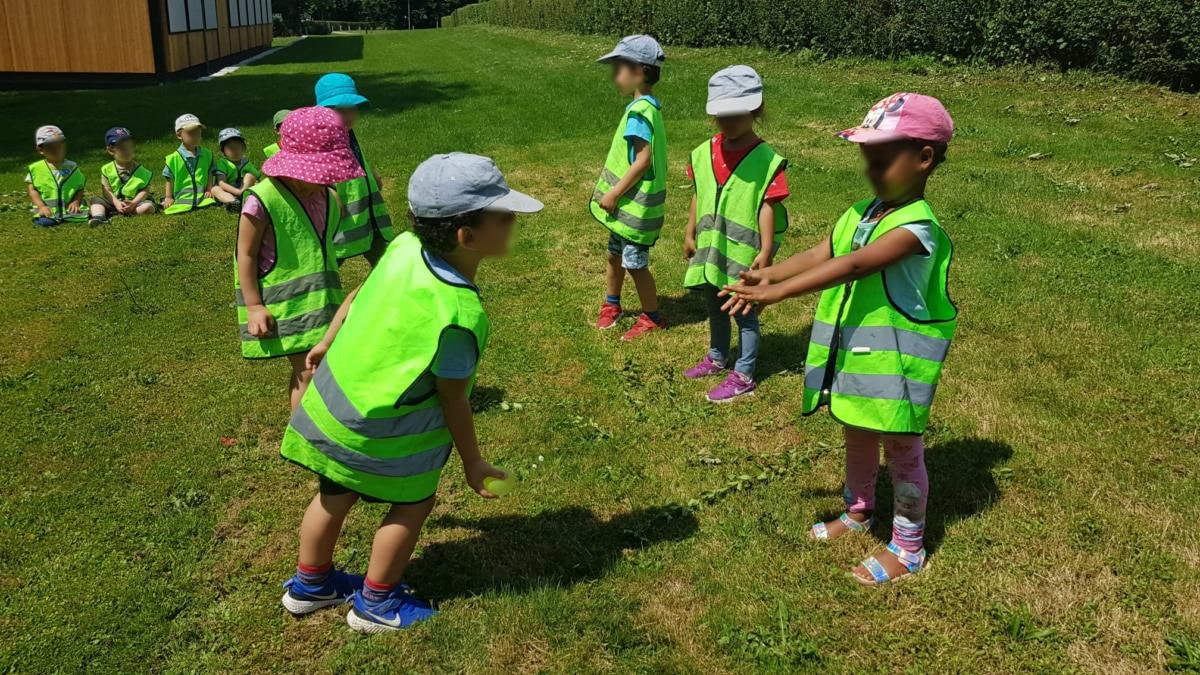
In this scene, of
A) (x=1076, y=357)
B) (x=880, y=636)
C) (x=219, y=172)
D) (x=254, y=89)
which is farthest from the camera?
(x=254, y=89)

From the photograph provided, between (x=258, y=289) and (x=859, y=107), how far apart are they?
12028 millimetres

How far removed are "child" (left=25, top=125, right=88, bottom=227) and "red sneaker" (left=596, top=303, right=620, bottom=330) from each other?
7.75 meters

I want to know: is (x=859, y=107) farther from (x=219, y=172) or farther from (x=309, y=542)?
(x=309, y=542)

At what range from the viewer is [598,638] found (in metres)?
3.54

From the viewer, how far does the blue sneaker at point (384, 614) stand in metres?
3.54

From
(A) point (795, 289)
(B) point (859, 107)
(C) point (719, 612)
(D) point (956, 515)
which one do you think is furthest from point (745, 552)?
(B) point (859, 107)

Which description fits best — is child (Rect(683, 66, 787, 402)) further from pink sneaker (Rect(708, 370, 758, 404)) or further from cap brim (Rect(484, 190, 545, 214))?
cap brim (Rect(484, 190, 545, 214))

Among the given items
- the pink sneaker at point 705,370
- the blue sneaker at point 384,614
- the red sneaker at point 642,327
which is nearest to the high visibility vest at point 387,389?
the blue sneaker at point 384,614

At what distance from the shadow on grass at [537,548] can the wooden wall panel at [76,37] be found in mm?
22754

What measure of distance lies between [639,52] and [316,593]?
14.1 ft

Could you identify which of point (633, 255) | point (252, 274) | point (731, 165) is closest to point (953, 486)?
point (731, 165)

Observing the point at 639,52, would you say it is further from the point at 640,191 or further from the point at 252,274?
the point at 252,274

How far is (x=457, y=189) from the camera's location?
301 centimetres

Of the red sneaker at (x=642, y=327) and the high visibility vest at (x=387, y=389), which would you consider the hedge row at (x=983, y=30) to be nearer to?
the red sneaker at (x=642, y=327)
